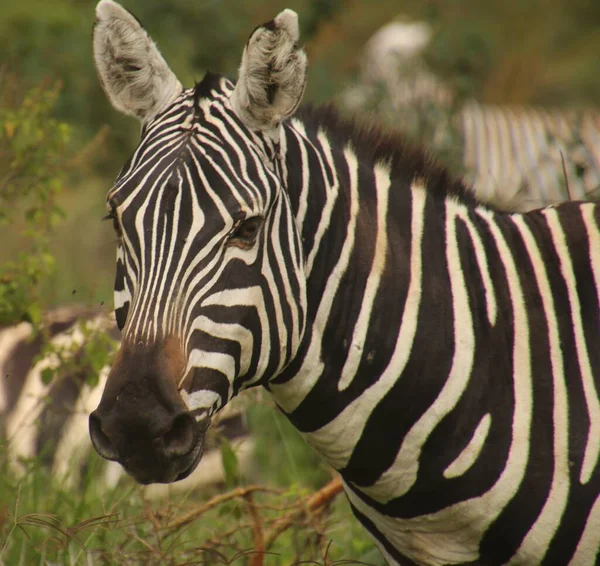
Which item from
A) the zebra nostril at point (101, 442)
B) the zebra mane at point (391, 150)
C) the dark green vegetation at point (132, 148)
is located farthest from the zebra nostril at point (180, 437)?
the zebra mane at point (391, 150)

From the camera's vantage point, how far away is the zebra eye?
9.53ft

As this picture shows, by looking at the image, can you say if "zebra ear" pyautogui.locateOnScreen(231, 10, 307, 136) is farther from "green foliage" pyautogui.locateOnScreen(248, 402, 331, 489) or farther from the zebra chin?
"green foliage" pyautogui.locateOnScreen(248, 402, 331, 489)

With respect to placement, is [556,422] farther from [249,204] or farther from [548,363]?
[249,204]

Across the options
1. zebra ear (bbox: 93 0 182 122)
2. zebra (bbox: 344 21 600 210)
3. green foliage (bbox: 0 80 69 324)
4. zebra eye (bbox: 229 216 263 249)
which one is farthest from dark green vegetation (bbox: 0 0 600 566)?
zebra eye (bbox: 229 216 263 249)

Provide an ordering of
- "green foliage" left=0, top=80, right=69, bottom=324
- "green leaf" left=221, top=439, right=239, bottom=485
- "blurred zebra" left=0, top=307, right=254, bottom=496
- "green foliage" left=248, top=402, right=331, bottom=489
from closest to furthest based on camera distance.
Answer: "green leaf" left=221, top=439, right=239, bottom=485 < "green foliage" left=0, top=80, right=69, bottom=324 < "blurred zebra" left=0, top=307, right=254, bottom=496 < "green foliage" left=248, top=402, right=331, bottom=489

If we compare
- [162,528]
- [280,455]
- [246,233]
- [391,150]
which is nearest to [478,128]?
[280,455]

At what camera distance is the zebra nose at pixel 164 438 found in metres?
2.69

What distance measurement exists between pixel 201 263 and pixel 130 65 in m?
0.89

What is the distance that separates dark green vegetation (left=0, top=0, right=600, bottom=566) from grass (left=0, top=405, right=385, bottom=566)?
0.01m

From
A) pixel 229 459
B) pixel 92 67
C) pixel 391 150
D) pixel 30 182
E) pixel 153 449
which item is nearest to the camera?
pixel 153 449

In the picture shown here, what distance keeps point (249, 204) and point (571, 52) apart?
18.5 m

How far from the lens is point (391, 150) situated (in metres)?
3.51

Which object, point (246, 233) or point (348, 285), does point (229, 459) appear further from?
point (246, 233)

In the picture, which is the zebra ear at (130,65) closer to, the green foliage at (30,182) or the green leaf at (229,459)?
the green foliage at (30,182)
